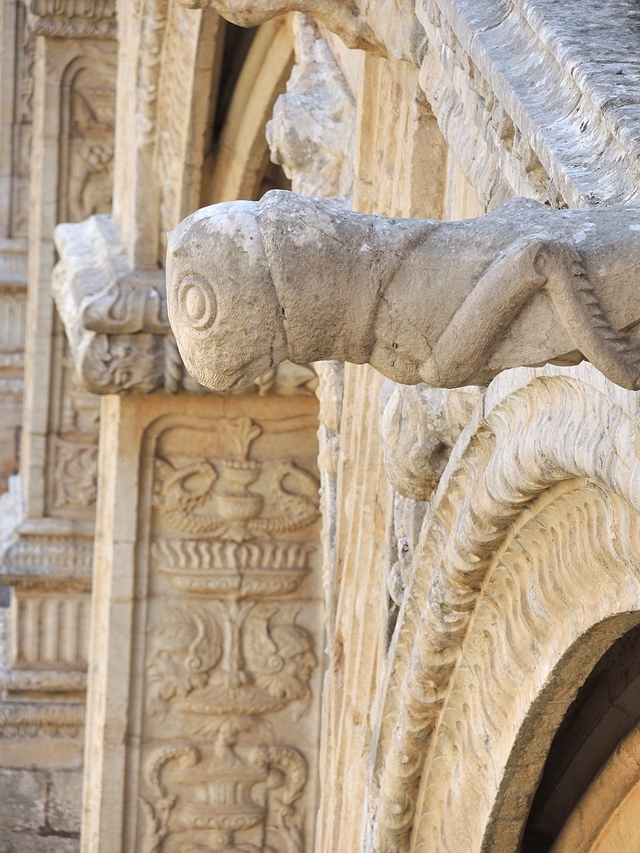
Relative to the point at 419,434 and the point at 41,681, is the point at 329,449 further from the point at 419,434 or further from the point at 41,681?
the point at 41,681

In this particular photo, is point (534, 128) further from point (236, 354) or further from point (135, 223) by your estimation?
point (135, 223)

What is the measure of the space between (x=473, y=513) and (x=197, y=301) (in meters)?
0.64

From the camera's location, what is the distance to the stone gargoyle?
815 mm

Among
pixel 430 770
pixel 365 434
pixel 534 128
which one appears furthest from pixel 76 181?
pixel 534 128

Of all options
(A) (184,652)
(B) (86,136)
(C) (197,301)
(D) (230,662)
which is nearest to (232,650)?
(D) (230,662)

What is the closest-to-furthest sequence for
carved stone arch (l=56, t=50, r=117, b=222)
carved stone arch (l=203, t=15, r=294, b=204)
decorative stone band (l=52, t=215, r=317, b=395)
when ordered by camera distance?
carved stone arch (l=203, t=15, r=294, b=204) → decorative stone band (l=52, t=215, r=317, b=395) → carved stone arch (l=56, t=50, r=117, b=222)

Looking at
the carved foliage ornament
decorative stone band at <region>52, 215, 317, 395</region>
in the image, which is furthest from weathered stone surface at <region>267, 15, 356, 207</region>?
the carved foliage ornament

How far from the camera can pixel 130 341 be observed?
3.51 metres

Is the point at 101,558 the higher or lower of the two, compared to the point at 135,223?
lower

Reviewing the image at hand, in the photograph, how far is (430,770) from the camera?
1.79 m

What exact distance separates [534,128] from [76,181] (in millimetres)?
4380

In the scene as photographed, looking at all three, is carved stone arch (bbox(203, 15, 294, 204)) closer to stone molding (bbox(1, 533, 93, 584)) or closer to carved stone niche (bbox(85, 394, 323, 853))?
carved stone niche (bbox(85, 394, 323, 853))

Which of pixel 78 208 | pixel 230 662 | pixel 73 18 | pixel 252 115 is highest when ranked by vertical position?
pixel 73 18

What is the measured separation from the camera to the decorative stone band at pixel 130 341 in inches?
137
